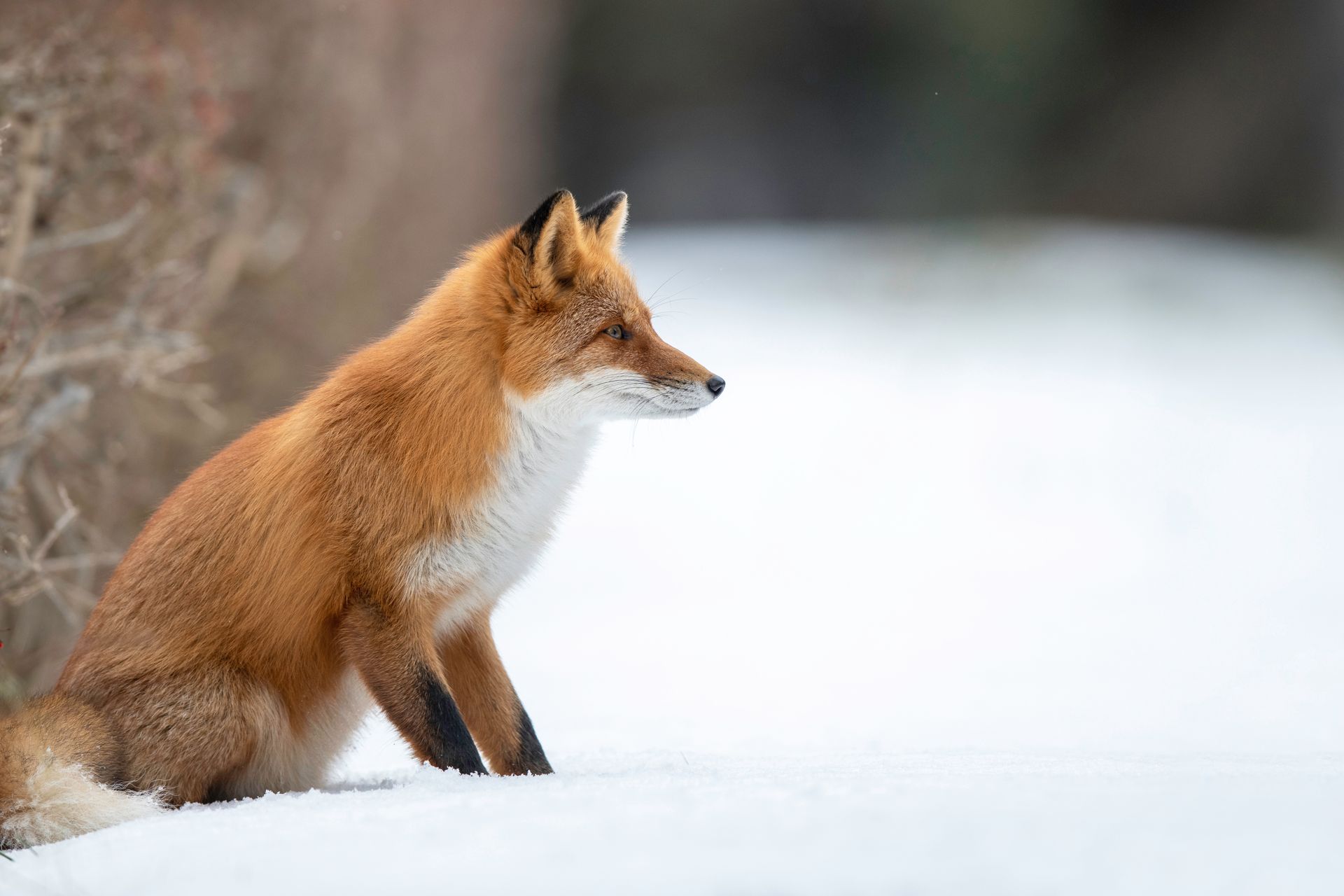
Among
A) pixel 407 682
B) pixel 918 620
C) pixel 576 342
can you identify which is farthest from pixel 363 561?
pixel 918 620

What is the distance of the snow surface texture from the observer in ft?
6.13

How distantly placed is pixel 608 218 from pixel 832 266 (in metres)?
13.3

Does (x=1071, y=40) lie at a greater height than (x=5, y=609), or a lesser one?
greater

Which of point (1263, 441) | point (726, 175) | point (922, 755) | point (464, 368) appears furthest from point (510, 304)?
point (726, 175)

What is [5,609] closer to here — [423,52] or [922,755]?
[922,755]

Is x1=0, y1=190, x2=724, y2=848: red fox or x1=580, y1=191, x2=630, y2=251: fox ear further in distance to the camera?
x1=580, y1=191, x2=630, y2=251: fox ear

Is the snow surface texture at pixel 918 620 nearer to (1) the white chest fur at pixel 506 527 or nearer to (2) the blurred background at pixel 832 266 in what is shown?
(2) the blurred background at pixel 832 266

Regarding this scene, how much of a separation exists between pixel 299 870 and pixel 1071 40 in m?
16.7

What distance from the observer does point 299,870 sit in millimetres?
1908

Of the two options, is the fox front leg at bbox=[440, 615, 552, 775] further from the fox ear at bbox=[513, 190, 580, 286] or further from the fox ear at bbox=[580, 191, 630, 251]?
the fox ear at bbox=[580, 191, 630, 251]

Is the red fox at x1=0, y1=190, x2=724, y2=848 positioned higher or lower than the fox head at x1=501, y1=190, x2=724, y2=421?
lower

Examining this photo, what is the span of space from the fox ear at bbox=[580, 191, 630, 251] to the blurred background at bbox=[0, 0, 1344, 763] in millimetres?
1631

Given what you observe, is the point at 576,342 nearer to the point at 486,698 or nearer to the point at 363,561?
the point at 363,561

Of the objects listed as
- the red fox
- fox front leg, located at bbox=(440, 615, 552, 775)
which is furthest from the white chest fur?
Answer: fox front leg, located at bbox=(440, 615, 552, 775)
